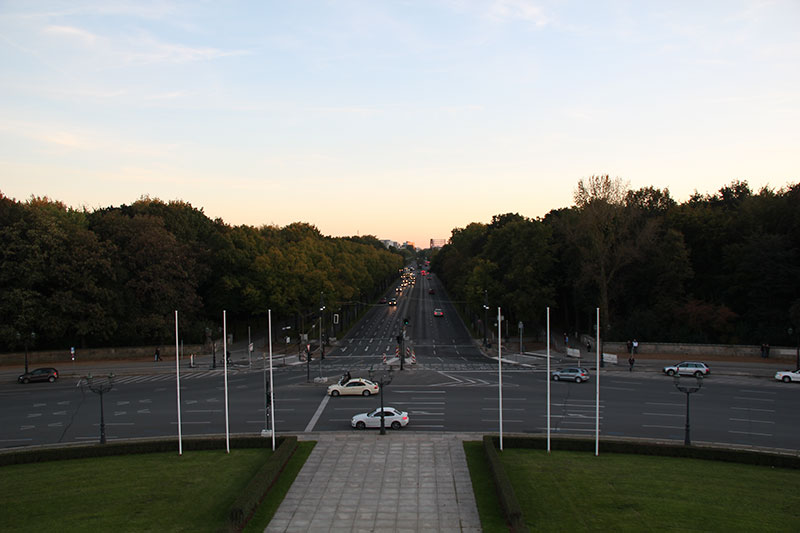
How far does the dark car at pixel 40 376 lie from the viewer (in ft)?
166

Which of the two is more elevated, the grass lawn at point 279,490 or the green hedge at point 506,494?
the green hedge at point 506,494

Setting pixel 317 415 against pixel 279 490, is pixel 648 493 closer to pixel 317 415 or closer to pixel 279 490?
pixel 279 490

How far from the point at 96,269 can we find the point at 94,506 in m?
45.1

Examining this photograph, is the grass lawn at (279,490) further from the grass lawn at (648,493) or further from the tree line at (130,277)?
the tree line at (130,277)

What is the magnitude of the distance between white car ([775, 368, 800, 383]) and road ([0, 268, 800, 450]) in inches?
25.5

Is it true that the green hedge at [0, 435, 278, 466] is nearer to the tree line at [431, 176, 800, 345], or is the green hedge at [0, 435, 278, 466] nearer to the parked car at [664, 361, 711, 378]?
the parked car at [664, 361, 711, 378]

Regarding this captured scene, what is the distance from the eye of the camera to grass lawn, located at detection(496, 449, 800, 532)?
1964 cm

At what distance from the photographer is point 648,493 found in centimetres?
2231

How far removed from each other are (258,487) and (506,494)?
9.43 m

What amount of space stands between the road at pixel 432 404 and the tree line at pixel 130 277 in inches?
326

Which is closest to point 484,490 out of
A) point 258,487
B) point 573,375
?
point 258,487

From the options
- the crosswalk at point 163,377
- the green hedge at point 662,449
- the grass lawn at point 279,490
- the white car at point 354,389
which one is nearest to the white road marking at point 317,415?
the white car at point 354,389

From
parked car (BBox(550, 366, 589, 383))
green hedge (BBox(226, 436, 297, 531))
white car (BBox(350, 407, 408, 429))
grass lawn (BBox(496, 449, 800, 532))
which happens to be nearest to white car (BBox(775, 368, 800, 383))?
parked car (BBox(550, 366, 589, 383))

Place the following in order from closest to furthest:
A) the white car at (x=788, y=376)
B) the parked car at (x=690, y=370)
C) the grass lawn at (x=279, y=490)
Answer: the grass lawn at (x=279, y=490), the white car at (x=788, y=376), the parked car at (x=690, y=370)
